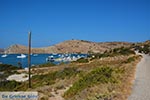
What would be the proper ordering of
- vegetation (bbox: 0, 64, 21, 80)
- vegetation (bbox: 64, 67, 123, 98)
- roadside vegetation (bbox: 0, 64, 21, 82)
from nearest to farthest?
vegetation (bbox: 64, 67, 123, 98) < roadside vegetation (bbox: 0, 64, 21, 82) < vegetation (bbox: 0, 64, 21, 80)

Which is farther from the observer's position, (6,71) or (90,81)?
(6,71)

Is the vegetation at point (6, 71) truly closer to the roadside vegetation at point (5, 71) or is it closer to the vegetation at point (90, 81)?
Answer: the roadside vegetation at point (5, 71)

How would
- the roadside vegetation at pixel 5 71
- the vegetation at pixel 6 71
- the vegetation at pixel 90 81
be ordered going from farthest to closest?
the vegetation at pixel 6 71, the roadside vegetation at pixel 5 71, the vegetation at pixel 90 81

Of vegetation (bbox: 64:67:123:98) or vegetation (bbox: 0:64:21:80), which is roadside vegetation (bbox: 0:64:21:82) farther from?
vegetation (bbox: 64:67:123:98)

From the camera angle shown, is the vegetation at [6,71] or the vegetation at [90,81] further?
the vegetation at [6,71]

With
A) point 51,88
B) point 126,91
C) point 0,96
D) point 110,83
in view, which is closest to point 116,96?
point 126,91

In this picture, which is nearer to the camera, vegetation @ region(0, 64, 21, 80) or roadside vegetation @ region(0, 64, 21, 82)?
roadside vegetation @ region(0, 64, 21, 82)

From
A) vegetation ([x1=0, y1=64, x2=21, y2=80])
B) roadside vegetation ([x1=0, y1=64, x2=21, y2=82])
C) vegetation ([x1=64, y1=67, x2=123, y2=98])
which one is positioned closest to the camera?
vegetation ([x1=64, y1=67, x2=123, y2=98])

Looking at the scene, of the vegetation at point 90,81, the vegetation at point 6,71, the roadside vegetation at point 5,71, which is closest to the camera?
the vegetation at point 90,81

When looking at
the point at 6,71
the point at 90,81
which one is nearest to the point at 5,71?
the point at 6,71

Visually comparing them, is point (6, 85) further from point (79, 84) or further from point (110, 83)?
point (110, 83)

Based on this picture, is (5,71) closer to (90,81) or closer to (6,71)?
(6,71)

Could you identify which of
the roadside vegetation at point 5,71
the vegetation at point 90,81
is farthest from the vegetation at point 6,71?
the vegetation at point 90,81

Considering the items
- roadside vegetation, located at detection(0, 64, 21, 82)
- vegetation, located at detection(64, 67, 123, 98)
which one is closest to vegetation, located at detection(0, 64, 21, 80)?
roadside vegetation, located at detection(0, 64, 21, 82)
